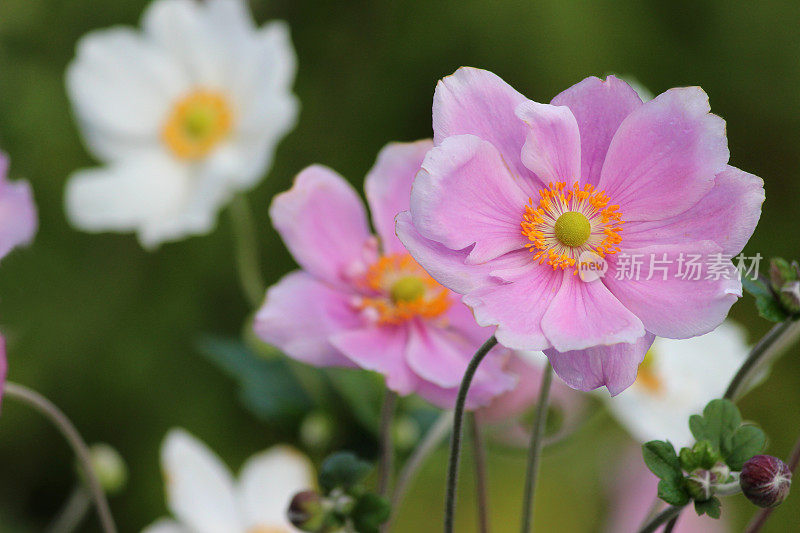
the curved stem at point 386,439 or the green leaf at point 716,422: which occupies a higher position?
the green leaf at point 716,422

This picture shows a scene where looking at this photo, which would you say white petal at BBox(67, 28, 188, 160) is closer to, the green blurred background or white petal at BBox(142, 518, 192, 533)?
the green blurred background

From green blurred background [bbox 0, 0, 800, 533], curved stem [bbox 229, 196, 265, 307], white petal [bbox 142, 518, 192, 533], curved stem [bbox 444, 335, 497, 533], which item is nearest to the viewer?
curved stem [bbox 444, 335, 497, 533]

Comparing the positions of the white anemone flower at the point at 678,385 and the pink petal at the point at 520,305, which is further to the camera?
the white anemone flower at the point at 678,385

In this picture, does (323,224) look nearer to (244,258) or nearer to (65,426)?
(65,426)

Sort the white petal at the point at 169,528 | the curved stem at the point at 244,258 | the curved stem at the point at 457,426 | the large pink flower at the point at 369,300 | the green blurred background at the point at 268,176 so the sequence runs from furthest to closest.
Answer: the green blurred background at the point at 268,176 < the curved stem at the point at 244,258 < the white petal at the point at 169,528 < the large pink flower at the point at 369,300 < the curved stem at the point at 457,426

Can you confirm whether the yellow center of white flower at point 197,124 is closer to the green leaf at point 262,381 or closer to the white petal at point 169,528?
the green leaf at point 262,381

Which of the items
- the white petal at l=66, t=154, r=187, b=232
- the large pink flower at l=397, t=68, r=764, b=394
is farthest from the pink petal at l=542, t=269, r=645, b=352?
the white petal at l=66, t=154, r=187, b=232

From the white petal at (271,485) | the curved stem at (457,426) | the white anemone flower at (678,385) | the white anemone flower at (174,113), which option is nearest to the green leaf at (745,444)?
the curved stem at (457,426)
